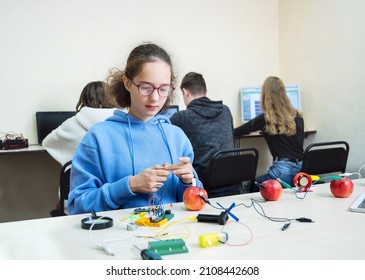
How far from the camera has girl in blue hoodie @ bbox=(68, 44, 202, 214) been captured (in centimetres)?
114

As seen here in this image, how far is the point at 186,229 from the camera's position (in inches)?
35.6

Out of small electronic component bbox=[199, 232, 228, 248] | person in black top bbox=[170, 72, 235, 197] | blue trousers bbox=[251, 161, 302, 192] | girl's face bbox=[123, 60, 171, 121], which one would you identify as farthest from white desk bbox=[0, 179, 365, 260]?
blue trousers bbox=[251, 161, 302, 192]

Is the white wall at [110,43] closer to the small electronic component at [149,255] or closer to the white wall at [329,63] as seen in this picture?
the white wall at [329,63]

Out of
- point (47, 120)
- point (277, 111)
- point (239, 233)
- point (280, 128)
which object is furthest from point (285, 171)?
point (239, 233)

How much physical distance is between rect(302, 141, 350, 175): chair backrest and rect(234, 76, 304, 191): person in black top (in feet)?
1.03

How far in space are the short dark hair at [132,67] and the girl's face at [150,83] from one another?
1.0 inches

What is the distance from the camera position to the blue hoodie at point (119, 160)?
3.76 feet

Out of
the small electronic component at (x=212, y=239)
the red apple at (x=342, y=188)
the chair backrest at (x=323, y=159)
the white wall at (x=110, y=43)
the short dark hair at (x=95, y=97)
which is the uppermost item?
the white wall at (x=110, y=43)

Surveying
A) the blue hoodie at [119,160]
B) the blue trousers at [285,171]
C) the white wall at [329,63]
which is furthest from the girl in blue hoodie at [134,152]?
the white wall at [329,63]

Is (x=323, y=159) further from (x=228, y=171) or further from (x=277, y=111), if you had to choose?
(x=228, y=171)

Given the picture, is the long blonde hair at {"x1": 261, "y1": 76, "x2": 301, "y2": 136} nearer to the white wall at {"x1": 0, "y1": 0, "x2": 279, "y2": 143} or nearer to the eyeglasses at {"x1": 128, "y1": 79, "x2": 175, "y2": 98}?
the white wall at {"x1": 0, "y1": 0, "x2": 279, "y2": 143}

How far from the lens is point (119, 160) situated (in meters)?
1.26

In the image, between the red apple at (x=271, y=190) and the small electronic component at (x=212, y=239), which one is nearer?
the small electronic component at (x=212, y=239)

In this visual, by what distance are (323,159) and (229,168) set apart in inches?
28.1
